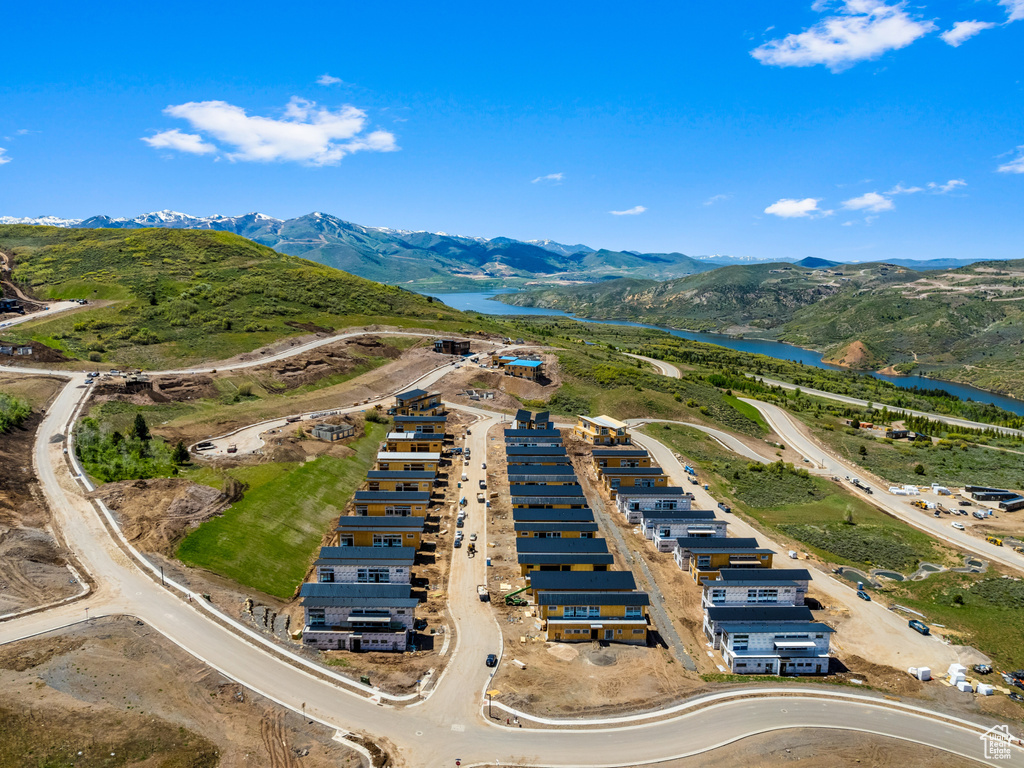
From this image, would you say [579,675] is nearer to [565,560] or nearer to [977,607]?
[565,560]

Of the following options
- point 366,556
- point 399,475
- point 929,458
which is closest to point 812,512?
point 929,458

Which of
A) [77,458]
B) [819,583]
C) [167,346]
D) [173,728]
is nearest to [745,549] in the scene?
[819,583]

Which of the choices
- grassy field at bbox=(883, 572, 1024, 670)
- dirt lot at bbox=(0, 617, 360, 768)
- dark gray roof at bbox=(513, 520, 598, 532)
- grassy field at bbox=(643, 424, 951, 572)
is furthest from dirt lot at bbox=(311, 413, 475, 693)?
grassy field at bbox=(883, 572, 1024, 670)

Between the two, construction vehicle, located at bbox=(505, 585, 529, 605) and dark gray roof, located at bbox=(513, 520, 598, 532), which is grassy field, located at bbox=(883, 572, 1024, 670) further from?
construction vehicle, located at bbox=(505, 585, 529, 605)

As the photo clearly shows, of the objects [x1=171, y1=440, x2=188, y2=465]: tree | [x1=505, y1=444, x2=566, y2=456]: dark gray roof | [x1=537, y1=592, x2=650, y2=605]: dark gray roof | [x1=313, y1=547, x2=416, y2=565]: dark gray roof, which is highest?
[x1=171, y1=440, x2=188, y2=465]: tree

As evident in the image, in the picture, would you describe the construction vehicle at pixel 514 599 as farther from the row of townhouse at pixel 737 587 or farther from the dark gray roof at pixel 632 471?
the dark gray roof at pixel 632 471

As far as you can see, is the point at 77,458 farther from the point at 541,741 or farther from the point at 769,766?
the point at 769,766

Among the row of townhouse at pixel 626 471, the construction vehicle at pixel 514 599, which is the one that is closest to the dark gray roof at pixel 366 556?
the construction vehicle at pixel 514 599
